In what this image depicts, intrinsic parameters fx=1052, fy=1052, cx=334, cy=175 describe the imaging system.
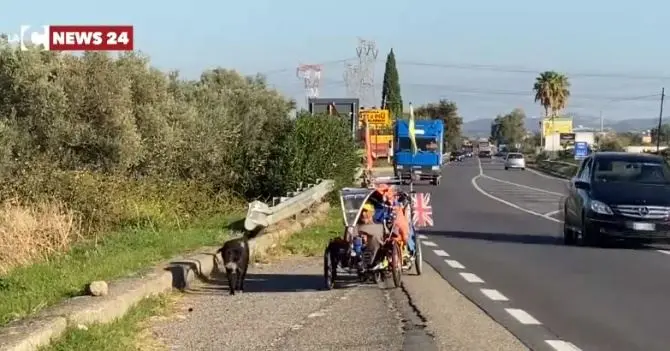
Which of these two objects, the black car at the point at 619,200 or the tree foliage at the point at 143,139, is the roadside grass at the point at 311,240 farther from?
the black car at the point at 619,200

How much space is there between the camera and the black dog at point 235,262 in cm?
1199

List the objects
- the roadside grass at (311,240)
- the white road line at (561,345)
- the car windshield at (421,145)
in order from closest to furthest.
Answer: the white road line at (561,345)
the roadside grass at (311,240)
the car windshield at (421,145)

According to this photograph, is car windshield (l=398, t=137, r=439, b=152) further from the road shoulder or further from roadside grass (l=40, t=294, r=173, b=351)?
roadside grass (l=40, t=294, r=173, b=351)

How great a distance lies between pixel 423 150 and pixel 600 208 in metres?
34.9

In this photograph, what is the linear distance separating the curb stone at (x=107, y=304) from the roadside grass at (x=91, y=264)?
1.05 feet

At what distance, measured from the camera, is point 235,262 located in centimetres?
1201

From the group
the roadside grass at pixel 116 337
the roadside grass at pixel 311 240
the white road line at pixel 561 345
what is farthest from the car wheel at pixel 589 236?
the roadside grass at pixel 116 337

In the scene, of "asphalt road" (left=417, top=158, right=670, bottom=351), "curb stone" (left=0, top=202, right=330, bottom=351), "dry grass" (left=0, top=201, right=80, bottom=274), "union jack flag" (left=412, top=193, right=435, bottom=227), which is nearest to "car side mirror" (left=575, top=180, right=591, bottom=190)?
"asphalt road" (left=417, top=158, right=670, bottom=351)

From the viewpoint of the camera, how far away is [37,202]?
729 inches

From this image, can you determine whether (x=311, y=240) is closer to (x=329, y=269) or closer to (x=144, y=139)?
(x=329, y=269)

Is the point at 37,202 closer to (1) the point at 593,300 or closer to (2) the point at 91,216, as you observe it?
(2) the point at 91,216

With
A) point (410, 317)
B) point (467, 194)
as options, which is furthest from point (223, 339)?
point (467, 194)

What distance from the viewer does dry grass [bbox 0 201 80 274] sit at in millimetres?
14930

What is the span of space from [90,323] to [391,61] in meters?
120
